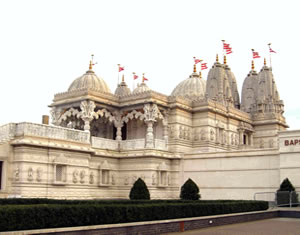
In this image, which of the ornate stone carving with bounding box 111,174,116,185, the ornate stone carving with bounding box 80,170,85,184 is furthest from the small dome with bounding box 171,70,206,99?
the ornate stone carving with bounding box 80,170,85,184

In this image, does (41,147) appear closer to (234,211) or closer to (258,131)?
(234,211)

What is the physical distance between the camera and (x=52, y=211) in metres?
13.8

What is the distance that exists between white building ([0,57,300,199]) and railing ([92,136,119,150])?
0.28 ft

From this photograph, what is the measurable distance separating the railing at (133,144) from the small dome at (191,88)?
427 inches

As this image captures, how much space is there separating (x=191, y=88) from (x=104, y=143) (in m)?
14.2

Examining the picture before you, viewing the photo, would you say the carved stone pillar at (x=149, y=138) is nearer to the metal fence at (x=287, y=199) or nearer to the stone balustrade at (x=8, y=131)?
the metal fence at (x=287, y=199)

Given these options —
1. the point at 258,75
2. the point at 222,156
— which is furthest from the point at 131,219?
the point at 258,75

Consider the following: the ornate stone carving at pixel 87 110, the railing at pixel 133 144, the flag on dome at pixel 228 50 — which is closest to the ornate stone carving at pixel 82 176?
the ornate stone carving at pixel 87 110

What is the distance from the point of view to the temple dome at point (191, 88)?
150 ft

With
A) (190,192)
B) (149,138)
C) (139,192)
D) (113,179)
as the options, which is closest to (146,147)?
(149,138)

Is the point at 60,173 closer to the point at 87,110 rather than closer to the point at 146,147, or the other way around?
the point at 87,110

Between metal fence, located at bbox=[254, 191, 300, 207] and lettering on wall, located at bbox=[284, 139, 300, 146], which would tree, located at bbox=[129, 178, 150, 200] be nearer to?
metal fence, located at bbox=[254, 191, 300, 207]

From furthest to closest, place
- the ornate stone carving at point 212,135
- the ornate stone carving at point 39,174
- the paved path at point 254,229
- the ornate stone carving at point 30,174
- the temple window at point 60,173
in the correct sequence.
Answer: the ornate stone carving at point 212,135, the temple window at point 60,173, the ornate stone carving at point 39,174, the ornate stone carving at point 30,174, the paved path at point 254,229

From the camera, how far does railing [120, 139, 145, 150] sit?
36084 millimetres
